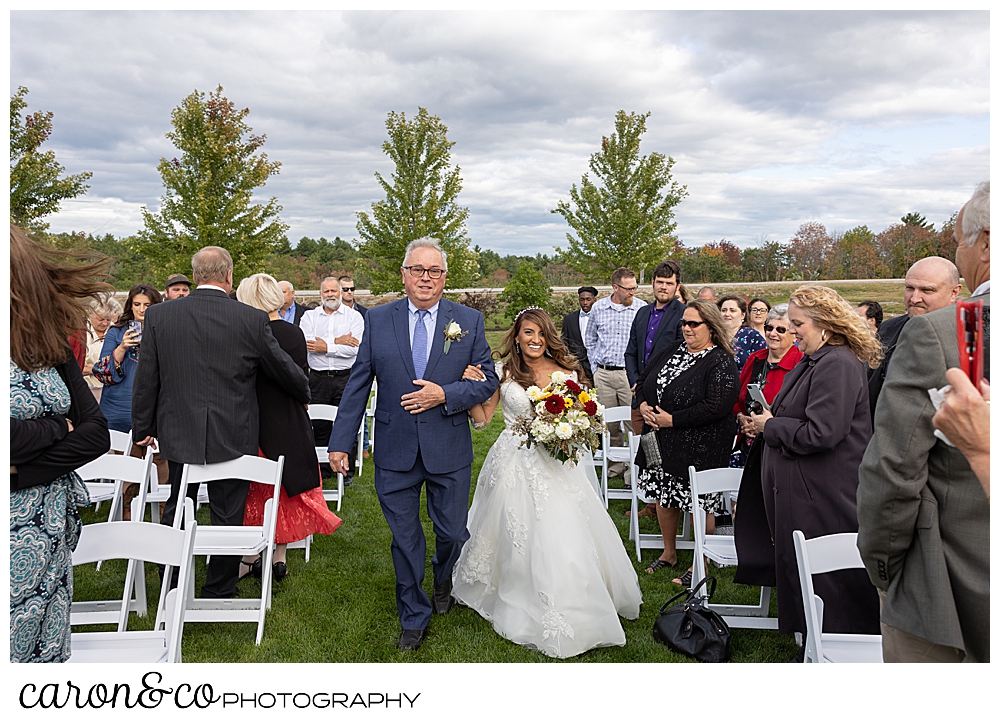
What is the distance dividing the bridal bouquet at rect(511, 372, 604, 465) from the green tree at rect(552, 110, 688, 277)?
1679 centimetres

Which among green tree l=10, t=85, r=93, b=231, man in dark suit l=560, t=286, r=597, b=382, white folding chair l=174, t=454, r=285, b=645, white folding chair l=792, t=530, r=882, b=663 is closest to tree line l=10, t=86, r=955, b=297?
green tree l=10, t=85, r=93, b=231

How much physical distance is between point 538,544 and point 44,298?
3.03 m

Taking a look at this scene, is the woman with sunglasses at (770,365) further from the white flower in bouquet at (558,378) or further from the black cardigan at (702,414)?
the white flower in bouquet at (558,378)

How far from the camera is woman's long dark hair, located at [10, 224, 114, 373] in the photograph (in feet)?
7.88

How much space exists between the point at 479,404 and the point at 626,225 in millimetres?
17738

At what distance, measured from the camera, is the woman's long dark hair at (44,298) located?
2.40 meters

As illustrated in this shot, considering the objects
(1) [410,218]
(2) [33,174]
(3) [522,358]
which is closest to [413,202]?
(1) [410,218]

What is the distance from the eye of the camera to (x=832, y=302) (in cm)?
371

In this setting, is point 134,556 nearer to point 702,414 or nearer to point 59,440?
point 59,440

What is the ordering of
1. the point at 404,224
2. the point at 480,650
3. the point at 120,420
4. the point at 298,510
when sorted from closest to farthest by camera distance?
the point at 480,650
the point at 298,510
the point at 120,420
the point at 404,224

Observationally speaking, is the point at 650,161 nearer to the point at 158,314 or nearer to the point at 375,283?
the point at 375,283

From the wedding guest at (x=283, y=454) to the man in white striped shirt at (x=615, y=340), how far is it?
173 inches

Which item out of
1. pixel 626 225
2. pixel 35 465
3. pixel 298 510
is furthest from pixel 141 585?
pixel 626 225

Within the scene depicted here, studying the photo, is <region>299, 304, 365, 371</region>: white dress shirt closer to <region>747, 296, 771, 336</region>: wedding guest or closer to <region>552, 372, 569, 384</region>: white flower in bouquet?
<region>552, 372, 569, 384</region>: white flower in bouquet
